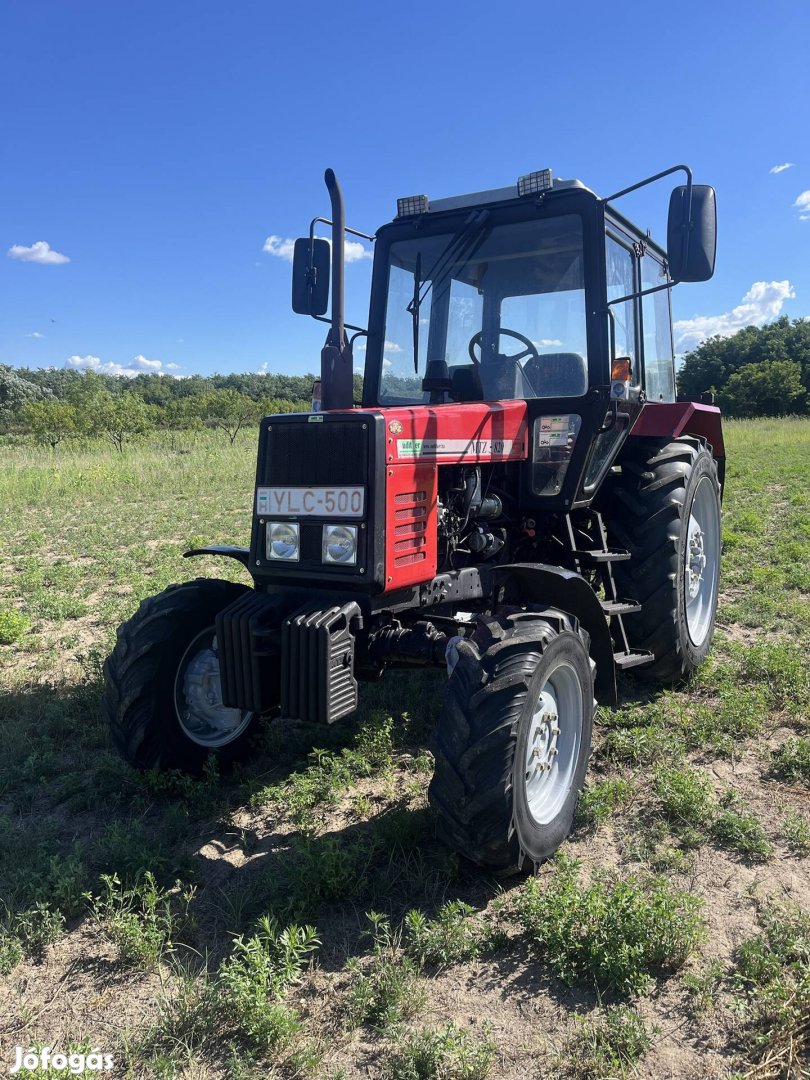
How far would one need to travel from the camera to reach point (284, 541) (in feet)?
10.8

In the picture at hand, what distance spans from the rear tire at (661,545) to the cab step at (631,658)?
111 mm

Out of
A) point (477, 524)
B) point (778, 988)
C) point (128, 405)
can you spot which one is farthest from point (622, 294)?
point (128, 405)

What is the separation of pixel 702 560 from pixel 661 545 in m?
1.15

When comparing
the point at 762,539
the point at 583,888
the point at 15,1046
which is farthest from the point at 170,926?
the point at 762,539

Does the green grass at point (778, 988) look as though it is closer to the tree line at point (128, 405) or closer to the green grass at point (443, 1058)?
the green grass at point (443, 1058)

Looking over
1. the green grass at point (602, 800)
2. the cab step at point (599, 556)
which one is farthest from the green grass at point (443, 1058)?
the cab step at point (599, 556)

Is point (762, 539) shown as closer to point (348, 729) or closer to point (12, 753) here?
point (348, 729)

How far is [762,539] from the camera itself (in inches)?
349

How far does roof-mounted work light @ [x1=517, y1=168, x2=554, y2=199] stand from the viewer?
3912 millimetres

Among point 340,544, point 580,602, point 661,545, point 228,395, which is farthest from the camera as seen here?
point 228,395

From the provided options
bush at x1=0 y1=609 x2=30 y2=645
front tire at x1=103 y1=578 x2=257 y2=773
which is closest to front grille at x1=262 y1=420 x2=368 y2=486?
front tire at x1=103 y1=578 x2=257 y2=773

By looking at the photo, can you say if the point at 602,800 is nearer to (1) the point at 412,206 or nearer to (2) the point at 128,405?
(1) the point at 412,206

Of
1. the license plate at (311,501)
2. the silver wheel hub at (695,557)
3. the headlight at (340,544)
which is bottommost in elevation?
the silver wheel hub at (695,557)

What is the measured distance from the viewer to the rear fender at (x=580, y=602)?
3461mm
